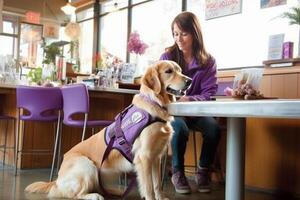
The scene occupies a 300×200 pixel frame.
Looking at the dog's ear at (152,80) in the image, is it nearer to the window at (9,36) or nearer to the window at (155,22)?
the window at (155,22)

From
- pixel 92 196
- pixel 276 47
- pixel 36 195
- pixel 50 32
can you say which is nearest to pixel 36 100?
pixel 36 195

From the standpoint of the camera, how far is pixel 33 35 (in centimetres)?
948

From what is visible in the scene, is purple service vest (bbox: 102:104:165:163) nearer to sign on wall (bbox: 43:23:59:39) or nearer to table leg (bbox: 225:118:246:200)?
table leg (bbox: 225:118:246:200)

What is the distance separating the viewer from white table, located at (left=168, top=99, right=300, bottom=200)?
2.63 feet

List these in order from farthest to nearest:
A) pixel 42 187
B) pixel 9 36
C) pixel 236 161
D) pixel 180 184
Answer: pixel 9 36 < pixel 180 184 < pixel 42 187 < pixel 236 161

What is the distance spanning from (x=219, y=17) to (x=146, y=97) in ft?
11.1

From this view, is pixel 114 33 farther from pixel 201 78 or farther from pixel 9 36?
pixel 201 78

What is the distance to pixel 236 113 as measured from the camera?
0.90 m

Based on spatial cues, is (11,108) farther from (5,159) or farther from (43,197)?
(43,197)

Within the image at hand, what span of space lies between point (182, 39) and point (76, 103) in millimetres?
1039

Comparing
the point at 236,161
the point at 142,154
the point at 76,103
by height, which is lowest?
the point at 142,154

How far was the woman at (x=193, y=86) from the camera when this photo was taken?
275 cm

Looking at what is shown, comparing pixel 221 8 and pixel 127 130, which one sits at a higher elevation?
pixel 221 8

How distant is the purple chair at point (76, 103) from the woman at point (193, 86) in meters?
0.74
